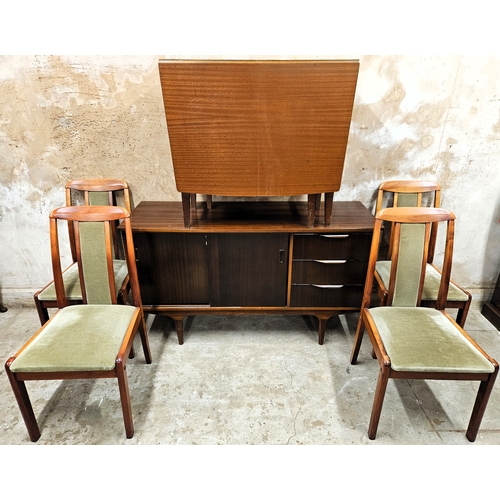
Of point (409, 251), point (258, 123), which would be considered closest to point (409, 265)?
point (409, 251)

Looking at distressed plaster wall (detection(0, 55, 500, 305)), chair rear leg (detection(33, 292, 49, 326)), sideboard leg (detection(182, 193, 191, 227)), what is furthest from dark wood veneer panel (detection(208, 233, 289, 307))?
chair rear leg (detection(33, 292, 49, 326))

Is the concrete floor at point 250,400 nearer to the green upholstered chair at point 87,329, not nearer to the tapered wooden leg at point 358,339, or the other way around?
the tapered wooden leg at point 358,339

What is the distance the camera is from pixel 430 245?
234cm

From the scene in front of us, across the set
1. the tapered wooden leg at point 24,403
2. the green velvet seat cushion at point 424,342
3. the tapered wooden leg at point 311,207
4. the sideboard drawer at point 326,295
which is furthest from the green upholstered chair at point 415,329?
the tapered wooden leg at point 24,403

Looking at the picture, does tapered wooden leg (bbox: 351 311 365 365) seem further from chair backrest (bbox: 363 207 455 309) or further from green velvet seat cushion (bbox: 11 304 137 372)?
green velvet seat cushion (bbox: 11 304 137 372)

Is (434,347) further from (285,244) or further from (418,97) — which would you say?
(418,97)

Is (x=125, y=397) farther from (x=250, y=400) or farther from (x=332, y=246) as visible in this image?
(x=332, y=246)

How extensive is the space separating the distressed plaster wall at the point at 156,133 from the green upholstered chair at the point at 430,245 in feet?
0.42

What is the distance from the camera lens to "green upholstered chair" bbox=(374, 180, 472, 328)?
2029mm

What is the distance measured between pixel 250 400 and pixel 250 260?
0.83 metres

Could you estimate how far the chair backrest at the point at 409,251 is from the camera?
1.77 meters

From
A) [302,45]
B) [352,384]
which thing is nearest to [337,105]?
[302,45]

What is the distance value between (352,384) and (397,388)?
0.26 meters

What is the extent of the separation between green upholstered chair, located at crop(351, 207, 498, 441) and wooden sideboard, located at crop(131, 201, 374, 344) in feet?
0.95
